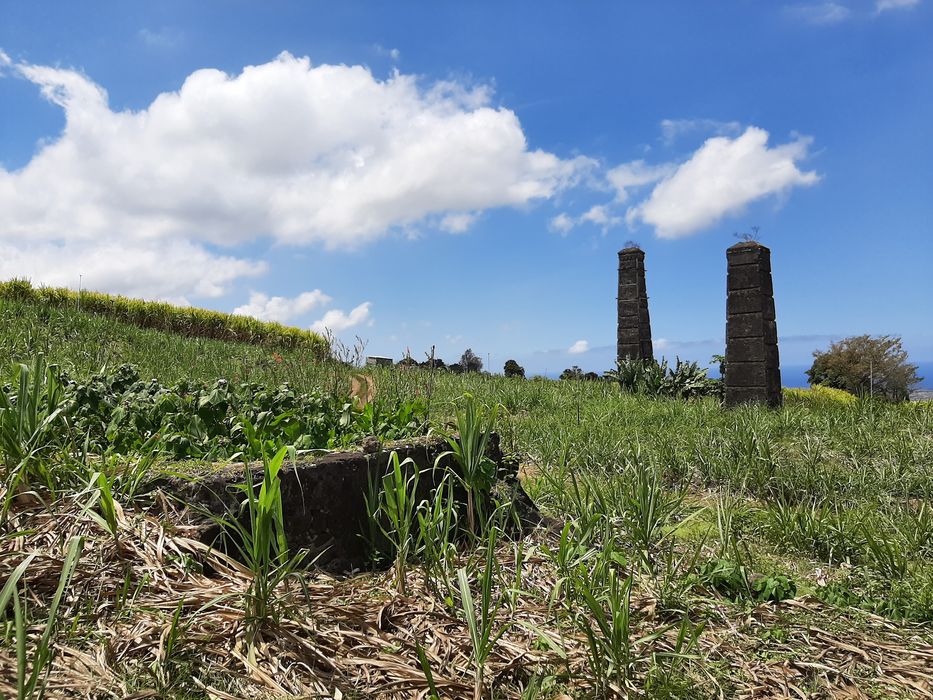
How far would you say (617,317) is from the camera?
1495cm

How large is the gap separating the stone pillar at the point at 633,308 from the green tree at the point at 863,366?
49.3 ft

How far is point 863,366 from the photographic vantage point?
2577 centimetres

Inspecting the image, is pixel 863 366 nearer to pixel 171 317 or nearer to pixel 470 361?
pixel 470 361

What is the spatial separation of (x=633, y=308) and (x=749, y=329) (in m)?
3.92

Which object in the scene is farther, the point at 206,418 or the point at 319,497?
the point at 206,418

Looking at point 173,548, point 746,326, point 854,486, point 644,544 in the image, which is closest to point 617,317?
point 746,326

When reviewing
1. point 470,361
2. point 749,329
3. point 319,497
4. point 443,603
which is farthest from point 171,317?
point 443,603

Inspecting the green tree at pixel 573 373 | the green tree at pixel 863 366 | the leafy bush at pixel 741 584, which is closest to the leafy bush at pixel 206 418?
the leafy bush at pixel 741 584

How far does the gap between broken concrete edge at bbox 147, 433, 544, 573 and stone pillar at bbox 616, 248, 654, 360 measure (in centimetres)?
1201

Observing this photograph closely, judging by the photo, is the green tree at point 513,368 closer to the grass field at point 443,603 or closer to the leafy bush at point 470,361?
the leafy bush at point 470,361

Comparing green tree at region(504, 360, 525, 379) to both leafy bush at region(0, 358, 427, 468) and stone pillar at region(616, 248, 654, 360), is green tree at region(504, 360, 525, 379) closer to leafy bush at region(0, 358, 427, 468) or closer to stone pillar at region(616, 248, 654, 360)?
stone pillar at region(616, 248, 654, 360)

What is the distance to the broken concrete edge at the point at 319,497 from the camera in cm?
275

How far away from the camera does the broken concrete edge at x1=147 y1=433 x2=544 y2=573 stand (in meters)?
2.75

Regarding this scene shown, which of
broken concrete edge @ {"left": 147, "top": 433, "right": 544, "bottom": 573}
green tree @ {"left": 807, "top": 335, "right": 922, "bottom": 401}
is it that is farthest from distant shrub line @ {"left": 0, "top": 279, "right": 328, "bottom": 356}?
green tree @ {"left": 807, "top": 335, "right": 922, "bottom": 401}
